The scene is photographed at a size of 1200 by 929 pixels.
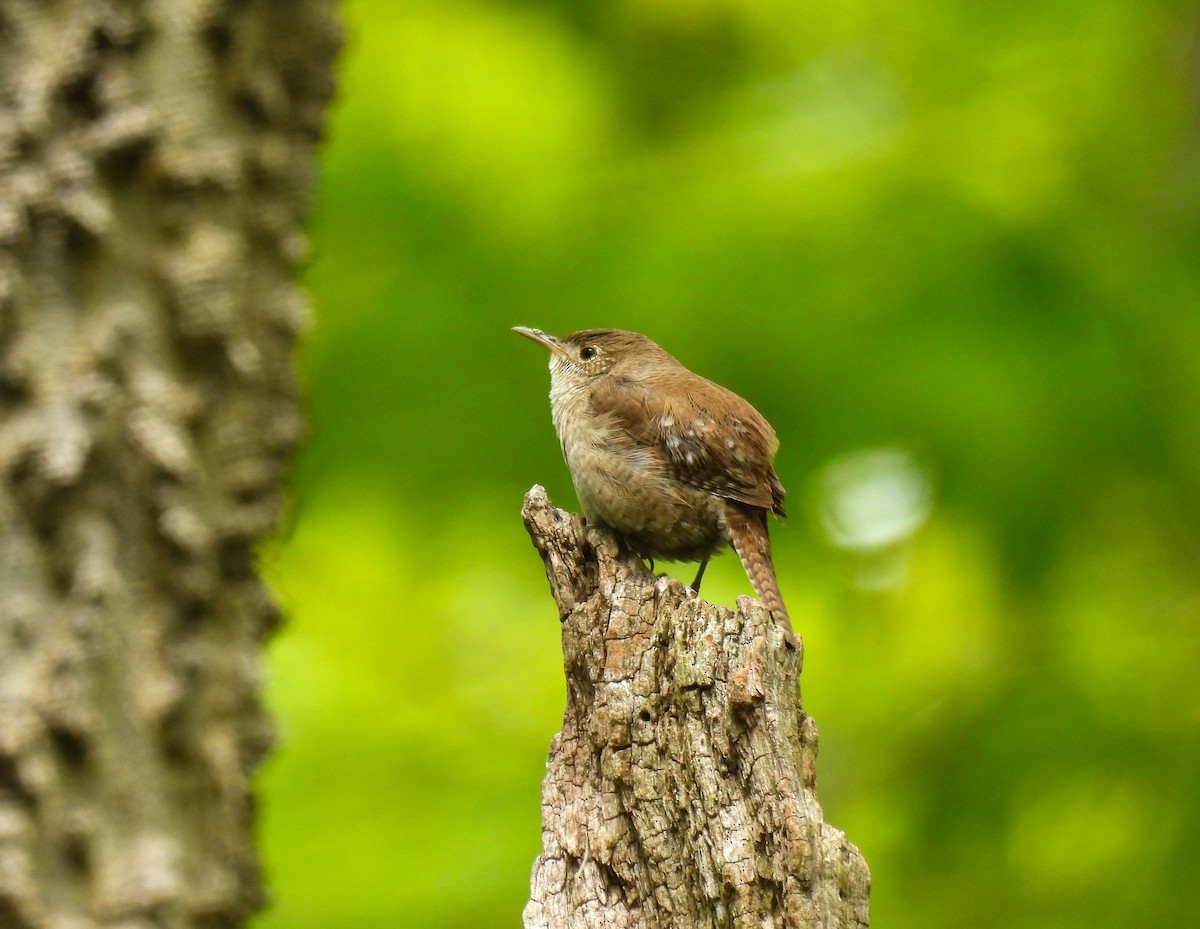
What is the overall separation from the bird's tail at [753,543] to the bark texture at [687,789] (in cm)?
78

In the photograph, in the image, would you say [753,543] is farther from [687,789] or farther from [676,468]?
[687,789]

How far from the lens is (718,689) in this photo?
9.78ft

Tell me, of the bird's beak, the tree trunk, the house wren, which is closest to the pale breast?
the house wren

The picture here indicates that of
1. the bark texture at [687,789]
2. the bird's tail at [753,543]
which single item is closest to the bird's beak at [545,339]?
the bird's tail at [753,543]

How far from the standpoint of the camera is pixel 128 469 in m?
1.97

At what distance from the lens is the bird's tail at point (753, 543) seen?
3906 mm

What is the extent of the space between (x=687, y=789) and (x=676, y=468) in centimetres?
139

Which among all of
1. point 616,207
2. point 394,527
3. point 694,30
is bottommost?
point 394,527

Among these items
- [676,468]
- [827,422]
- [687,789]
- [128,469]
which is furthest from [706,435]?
[128,469]

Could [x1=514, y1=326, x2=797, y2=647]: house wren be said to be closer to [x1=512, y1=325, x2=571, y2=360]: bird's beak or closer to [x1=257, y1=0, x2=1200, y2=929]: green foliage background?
[x1=512, y1=325, x2=571, y2=360]: bird's beak

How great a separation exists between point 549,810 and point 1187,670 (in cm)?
345

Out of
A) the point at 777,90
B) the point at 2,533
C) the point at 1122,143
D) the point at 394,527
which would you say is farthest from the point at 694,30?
the point at 2,533

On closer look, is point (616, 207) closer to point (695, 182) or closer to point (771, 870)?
point (695, 182)

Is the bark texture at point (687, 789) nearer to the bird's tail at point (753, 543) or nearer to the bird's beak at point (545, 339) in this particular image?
the bird's tail at point (753, 543)
